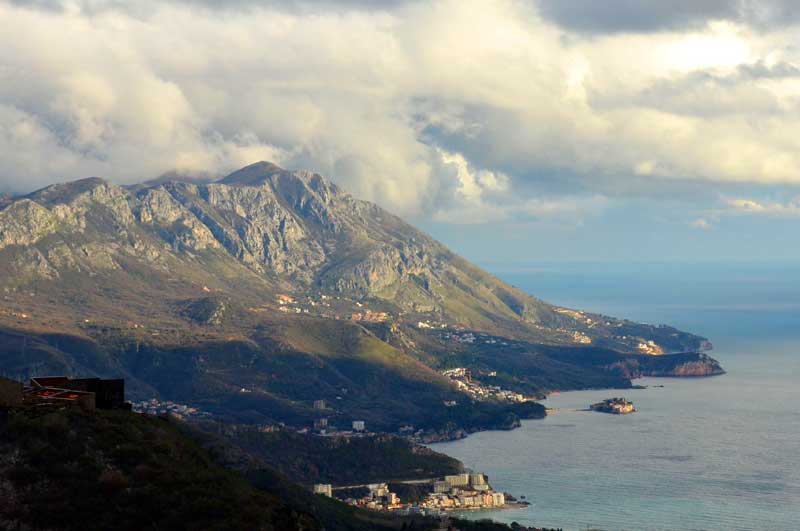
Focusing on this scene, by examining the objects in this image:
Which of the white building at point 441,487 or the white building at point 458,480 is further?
the white building at point 458,480

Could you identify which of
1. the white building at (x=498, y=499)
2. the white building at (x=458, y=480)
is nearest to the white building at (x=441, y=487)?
the white building at (x=458, y=480)

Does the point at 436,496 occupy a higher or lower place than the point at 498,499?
higher

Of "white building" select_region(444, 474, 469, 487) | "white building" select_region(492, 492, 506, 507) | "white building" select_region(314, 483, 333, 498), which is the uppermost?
"white building" select_region(444, 474, 469, 487)

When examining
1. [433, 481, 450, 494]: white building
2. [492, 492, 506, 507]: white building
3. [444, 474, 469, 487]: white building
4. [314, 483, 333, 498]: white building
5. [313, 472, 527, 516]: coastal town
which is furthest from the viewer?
[444, 474, 469, 487]: white building

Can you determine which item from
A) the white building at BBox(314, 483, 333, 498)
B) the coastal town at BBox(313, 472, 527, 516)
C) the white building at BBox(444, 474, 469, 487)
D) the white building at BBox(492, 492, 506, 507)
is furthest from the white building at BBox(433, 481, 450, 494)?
the white building at BBox(314, 483, 333, 498)

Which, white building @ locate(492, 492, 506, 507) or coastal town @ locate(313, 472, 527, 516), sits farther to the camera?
coastal town @ locate(313, 472, 527, 516)

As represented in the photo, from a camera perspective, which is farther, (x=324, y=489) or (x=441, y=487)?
(x=441, y=487)

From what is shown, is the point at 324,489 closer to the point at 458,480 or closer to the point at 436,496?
the point at 436,496

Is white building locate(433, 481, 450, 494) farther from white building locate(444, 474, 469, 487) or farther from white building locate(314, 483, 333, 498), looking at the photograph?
white building locate(314, 483, 333, 498)

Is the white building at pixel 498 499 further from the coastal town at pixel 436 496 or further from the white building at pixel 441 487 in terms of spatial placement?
the white building at pixel 441 487

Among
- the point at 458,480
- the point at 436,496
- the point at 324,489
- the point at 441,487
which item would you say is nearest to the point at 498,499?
the point at 436,496

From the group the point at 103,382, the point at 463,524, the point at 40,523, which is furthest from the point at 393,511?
the point at 40,523
